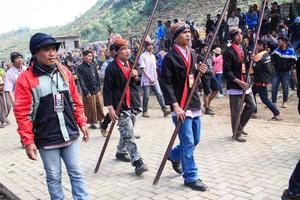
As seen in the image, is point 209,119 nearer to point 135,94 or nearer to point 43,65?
point 135,94

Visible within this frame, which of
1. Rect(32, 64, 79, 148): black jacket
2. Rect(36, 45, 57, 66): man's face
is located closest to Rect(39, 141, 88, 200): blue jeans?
Rect(32, 64, 79, 148): black jacket

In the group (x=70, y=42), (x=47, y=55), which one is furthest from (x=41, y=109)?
(x=70, y=42)

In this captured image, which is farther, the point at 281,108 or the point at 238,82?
the point at 281,108

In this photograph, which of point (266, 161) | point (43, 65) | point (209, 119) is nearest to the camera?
point (43, 65)

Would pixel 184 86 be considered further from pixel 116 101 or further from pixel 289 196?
pixel 289 196

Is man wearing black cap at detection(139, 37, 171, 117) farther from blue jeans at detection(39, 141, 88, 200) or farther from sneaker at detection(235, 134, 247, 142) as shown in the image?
blue jeans at detection(39, 141, 88, 200)

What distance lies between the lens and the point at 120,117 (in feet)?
18.8

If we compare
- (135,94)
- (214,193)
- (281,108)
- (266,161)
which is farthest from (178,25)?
(281,108)

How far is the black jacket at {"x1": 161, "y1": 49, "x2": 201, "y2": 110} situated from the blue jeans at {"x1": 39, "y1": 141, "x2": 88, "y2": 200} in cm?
128

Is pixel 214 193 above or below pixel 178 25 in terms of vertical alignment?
below

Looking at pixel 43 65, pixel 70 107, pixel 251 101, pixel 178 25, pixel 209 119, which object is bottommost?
pixel 209 119

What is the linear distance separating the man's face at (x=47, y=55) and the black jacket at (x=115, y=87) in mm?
2070

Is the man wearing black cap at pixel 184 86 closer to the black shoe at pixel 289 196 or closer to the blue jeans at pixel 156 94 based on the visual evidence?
the black shoe at pixel 289 196

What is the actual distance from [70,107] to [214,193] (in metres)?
2.02
